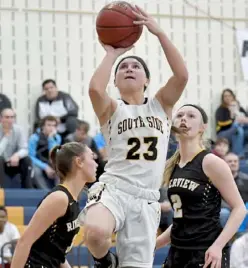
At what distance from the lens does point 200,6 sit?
1455 cm

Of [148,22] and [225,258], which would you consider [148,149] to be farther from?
[225,258]

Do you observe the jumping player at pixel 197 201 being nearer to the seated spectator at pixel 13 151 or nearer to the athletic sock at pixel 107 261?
the athletic sock at pixel 107 261

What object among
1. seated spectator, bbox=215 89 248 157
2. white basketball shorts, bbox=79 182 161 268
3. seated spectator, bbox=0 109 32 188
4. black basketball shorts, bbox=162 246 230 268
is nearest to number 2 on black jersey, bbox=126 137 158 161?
white basketball shorts, bbox=79 182 161 268

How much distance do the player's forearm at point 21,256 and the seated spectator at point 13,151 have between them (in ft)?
18.3

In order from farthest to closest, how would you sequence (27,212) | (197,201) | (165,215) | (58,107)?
(58,107) → (27,212) → (165,215) → (197,201)

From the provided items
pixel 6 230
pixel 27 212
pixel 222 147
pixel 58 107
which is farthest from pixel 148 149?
pixel 58 107

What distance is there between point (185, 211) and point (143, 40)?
7899 millimetres

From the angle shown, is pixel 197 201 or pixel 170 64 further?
pixel 197 201

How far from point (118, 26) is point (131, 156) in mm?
747

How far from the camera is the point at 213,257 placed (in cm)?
601

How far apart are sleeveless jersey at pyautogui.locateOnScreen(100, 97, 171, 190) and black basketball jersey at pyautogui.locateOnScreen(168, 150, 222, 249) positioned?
1.22ft

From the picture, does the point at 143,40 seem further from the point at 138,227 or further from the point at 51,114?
the point at 138,227

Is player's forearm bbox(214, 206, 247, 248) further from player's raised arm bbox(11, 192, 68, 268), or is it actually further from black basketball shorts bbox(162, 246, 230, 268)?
player's raised arm bbox(11, 192, 68, 268)

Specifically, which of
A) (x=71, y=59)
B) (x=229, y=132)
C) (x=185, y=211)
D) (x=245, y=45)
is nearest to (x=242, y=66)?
(x=245, y=45)
